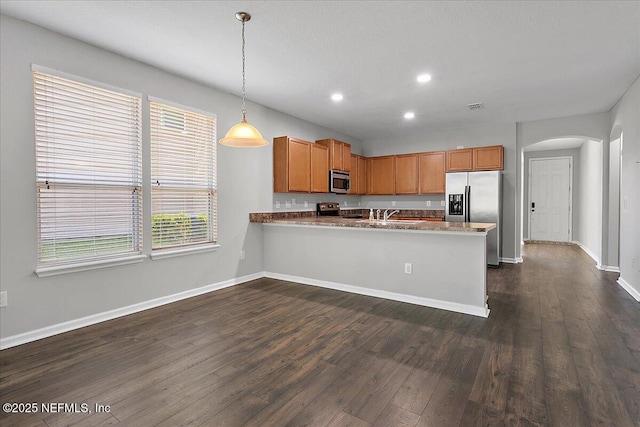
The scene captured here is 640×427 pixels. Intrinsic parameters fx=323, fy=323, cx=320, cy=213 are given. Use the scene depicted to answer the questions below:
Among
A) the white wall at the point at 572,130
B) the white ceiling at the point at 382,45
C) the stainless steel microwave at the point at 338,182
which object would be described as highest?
the white ceiling at the point at 382,45

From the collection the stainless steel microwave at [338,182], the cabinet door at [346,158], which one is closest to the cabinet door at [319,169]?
the stainless steel microwave at [338,182]

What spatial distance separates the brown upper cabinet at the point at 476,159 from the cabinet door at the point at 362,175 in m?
1.81

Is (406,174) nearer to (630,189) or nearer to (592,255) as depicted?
(630,189)

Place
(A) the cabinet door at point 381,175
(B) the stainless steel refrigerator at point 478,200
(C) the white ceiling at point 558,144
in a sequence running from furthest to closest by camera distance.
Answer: (C) the white ceiling at point 558,144 → (A) the cabinet door at point 381,175 → (B) the stainless steel refrigerator at point 478,200

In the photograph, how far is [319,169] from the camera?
572 cm

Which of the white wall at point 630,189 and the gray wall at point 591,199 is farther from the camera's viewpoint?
the gray wall at point 591,199

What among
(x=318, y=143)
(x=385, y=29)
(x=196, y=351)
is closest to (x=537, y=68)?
(x=385, y=29)

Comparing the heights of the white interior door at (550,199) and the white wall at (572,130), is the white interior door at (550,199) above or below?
below

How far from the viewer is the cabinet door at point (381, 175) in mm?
7102

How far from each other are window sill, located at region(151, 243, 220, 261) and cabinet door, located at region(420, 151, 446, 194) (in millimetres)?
4380

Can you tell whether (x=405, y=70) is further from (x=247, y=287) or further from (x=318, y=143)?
(x=247, y=287)

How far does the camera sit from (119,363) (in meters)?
2.35

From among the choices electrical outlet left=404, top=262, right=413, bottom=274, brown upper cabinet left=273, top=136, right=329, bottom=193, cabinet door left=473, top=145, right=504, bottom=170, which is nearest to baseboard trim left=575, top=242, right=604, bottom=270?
cabinet door left=473, top=145, right=504, bottom=170

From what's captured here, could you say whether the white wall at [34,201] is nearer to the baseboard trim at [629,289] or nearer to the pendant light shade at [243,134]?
the pendant light shade at [243,134]
